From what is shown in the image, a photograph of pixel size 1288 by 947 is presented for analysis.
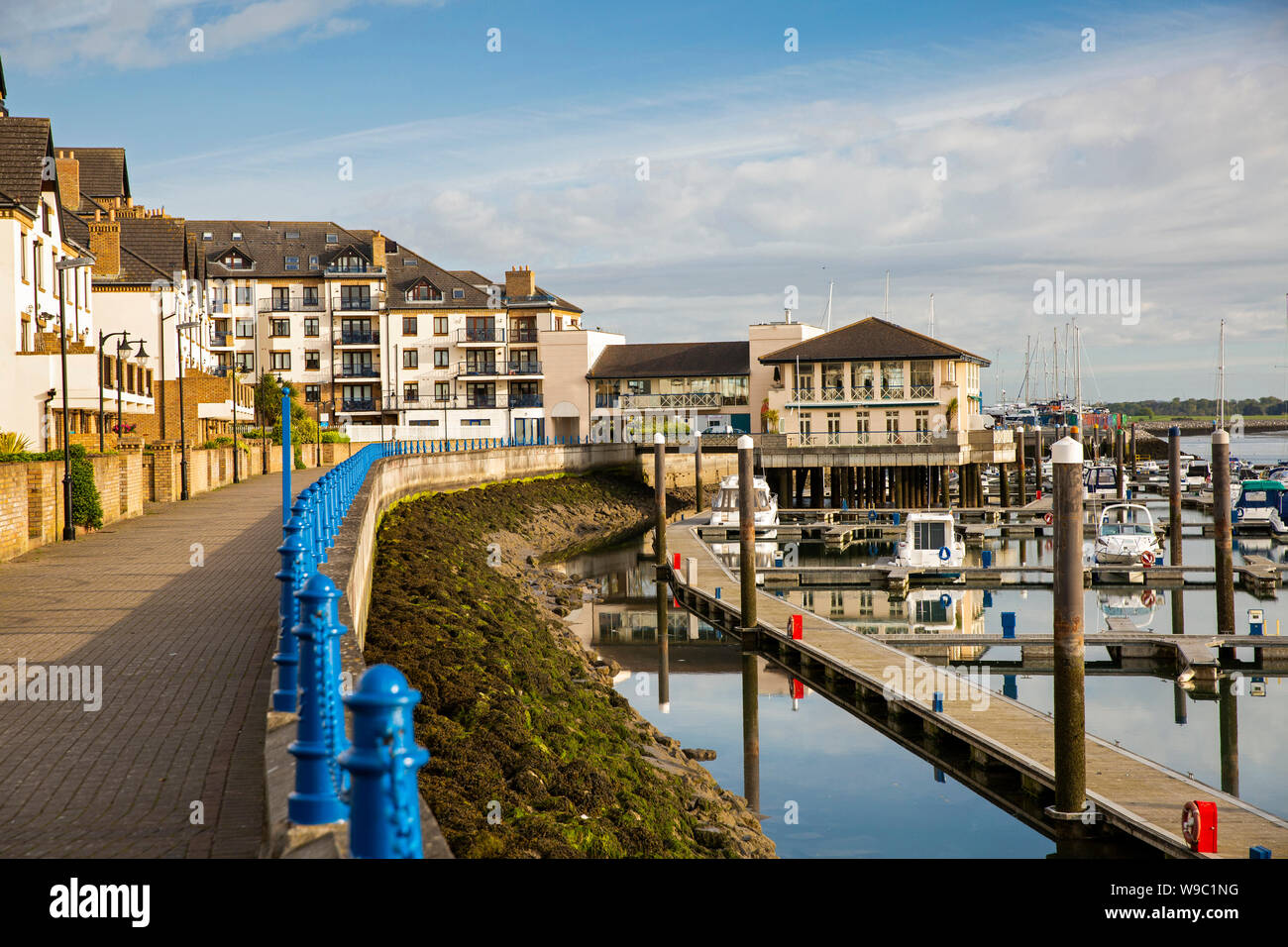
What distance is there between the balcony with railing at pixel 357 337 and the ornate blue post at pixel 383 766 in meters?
92.4

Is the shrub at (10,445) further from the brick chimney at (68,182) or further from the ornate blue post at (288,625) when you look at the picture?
the brick chimney at (68,182)

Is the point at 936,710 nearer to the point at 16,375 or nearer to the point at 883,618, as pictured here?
the point at 883,618

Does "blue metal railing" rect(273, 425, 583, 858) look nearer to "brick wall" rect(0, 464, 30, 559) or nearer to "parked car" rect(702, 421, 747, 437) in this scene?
"brick wall" rect(0, 464, 30, 559)

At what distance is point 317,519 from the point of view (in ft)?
47.6

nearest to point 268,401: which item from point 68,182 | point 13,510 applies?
point 68,182

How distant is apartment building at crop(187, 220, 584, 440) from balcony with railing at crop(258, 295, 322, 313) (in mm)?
77

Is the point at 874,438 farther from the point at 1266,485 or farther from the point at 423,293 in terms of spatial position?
the point at 423,293

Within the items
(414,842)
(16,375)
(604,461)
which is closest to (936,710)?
(414,842)

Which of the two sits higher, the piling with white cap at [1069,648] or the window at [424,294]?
the window at [424,294]

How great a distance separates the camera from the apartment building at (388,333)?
301ft

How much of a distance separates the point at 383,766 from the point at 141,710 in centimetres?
790

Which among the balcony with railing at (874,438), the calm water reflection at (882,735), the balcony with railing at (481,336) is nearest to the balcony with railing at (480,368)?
the balcony with railing at (481,336)

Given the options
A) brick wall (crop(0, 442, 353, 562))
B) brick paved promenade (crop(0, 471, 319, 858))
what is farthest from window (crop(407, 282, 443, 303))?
brick paved promenade (crop(0, 471, 319, 858))
